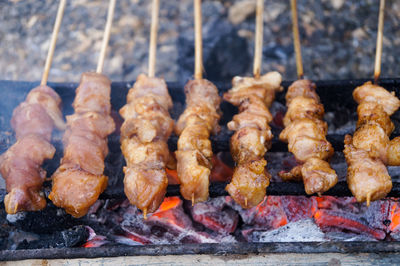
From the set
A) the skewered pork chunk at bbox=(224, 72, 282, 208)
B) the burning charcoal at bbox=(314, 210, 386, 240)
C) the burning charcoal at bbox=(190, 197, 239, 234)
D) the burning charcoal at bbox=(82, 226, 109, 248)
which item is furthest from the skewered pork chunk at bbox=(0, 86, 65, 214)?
the burning charcoal at bbox=(314, 210, 386, 240)

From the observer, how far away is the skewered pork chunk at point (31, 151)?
7.99 feet

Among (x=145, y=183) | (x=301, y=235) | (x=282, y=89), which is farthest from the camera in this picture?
(x=282, y=89)

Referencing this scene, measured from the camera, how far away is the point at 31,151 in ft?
8.64

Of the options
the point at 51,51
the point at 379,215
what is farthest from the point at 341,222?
the point at 51,51

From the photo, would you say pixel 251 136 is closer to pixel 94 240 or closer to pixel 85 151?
pixel 85 151

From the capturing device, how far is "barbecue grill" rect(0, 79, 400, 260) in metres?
2.13

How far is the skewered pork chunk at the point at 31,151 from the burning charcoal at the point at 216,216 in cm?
114

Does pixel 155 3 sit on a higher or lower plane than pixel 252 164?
higher

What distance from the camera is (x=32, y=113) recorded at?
2863 millimetres

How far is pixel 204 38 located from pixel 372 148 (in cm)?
328

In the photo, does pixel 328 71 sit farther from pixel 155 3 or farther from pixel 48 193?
pixel 48 193

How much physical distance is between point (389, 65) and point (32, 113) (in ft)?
15.4

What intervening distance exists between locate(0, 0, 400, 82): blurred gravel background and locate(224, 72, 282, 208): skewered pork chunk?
1.96 m

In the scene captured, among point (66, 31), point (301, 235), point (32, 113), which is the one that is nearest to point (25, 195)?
point (32, 113)
